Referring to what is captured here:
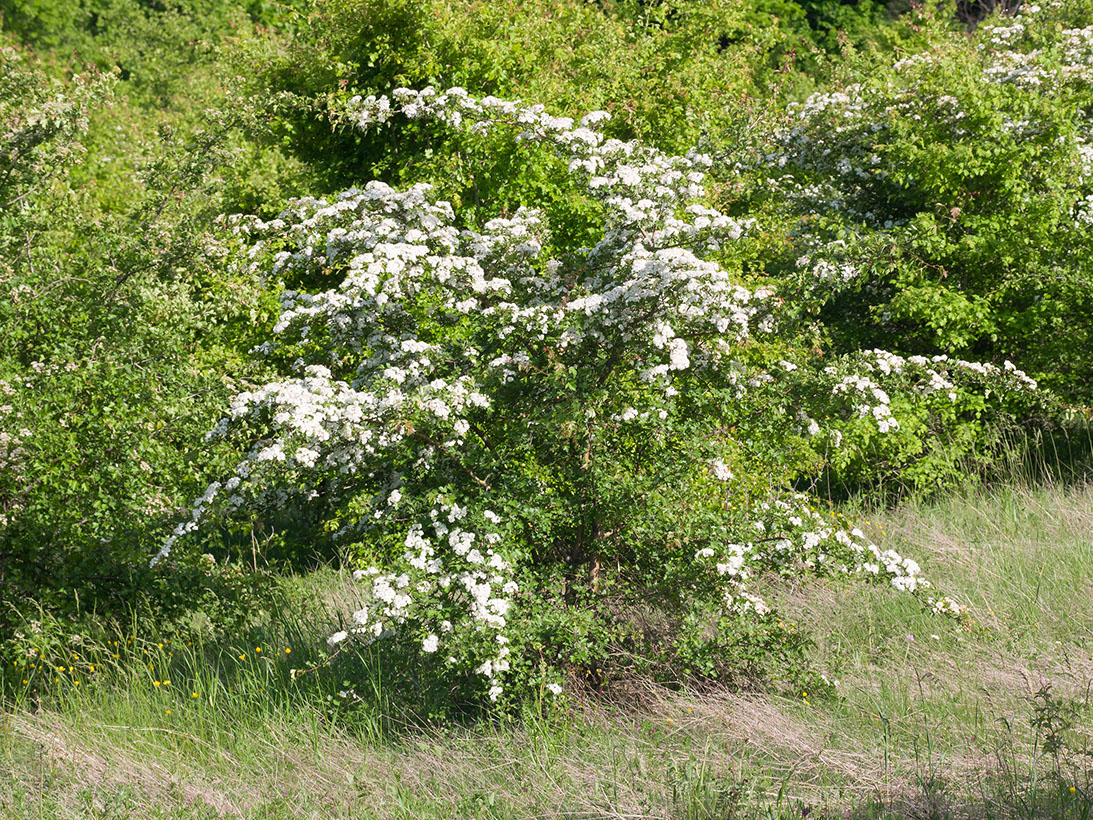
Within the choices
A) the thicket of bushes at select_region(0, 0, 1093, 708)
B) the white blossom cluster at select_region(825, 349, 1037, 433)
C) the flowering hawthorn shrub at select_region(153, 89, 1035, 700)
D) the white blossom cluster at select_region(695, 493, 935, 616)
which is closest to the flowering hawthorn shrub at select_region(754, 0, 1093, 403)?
the thicket of bushes at select_region(0, 0, 1093, 708)

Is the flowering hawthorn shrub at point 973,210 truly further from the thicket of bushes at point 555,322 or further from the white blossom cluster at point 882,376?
the white blossom cluster at point 882,376

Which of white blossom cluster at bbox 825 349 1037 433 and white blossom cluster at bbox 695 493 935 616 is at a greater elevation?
white blossom cluster at bbox 825 349 1037 433

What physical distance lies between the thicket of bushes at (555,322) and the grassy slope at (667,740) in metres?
0.38

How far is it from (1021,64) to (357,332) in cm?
715

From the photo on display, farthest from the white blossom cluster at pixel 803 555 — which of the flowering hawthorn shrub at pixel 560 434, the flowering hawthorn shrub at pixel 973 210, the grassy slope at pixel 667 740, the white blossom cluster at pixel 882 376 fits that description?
the flowering hawthorn shrub at pixel 973 210

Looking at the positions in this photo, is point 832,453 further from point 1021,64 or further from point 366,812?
point 366,812

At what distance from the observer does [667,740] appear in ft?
14.3

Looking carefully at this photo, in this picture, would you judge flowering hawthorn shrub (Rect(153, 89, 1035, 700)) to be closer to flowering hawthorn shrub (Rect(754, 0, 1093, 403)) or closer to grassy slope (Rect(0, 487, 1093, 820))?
grassy slope (Rect(0, 487, 1093, 820))

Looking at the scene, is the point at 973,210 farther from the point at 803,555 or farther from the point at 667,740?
the point at 667,740

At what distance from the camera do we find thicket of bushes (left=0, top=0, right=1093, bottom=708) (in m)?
4.76

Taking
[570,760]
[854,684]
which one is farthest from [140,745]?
[854,684]

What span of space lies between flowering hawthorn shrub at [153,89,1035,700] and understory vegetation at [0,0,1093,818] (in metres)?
0.03

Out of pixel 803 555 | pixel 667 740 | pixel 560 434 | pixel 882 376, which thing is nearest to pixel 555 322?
pixel 560 434

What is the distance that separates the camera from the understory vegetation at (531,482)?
14.0 feet
